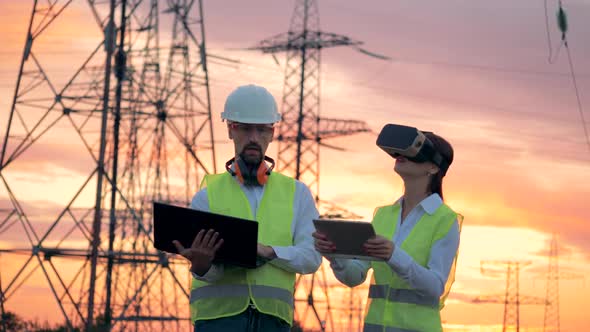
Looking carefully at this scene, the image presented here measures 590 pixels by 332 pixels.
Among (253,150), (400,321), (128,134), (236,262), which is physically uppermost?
(253,150)

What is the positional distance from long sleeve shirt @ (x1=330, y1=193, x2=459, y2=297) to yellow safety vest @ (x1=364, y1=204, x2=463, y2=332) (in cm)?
5

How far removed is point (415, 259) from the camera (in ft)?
28.7

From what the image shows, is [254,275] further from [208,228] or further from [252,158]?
[252,158]

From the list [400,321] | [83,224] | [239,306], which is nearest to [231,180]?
[239,306]

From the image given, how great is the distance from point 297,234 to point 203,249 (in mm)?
761

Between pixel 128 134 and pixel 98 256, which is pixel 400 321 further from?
pixel 128 134

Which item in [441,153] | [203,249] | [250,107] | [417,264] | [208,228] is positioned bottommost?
[417,264]

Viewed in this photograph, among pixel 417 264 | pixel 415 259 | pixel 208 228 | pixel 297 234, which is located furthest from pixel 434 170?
pixel 208 228

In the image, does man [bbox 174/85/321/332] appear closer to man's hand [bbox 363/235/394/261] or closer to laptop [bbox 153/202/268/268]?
laptop [bbox 153/202/268/268]

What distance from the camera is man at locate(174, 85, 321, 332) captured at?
8539mm

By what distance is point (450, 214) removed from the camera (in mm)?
8828

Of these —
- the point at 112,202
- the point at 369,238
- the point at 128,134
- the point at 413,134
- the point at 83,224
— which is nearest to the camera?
the point at 369,238

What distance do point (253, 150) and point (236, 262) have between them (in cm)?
77

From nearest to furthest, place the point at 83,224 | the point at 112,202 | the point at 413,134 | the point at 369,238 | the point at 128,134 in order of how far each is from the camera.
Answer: the point at 369,238, the point at 413,134, the point at 83,224, the point at 112,202, the point at 128,134
